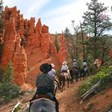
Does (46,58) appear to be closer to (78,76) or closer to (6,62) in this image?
(6,62)

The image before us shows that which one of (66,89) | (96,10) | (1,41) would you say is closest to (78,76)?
(66,89)

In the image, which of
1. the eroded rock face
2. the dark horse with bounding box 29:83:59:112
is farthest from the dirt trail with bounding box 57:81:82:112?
the eroded rock face

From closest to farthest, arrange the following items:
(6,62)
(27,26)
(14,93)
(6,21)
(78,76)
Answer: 1. (78,76)
2. (14,93)
3. (6,62)
4. (6,21)
5. (27,26)

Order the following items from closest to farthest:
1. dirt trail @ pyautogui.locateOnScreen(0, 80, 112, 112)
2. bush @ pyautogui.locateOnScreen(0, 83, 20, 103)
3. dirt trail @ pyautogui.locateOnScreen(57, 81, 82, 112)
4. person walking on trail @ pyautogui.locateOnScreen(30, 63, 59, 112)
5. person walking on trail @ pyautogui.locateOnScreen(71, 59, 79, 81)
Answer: person walking on trail @ pyautogui.locateOnScreen(30, 63, 59, 112) < dirt trail @ pyautogui.locateOnScreen(0, 80, 112, 112) < dirt trail @ pyautogui.locateOnScreen(57, 81, 82, 112) < person walking on trail @ pyautogui.locateOnScreen(71, 59, 79, 81) < bush @ pyautogui.locateOnScreen(0, 83, 20, 103)

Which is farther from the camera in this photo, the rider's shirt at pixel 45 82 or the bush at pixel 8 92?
the bush at pixel 8 92

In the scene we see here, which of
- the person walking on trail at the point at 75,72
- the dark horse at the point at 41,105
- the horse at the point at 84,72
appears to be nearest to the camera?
the dark horse at the point at 41,105

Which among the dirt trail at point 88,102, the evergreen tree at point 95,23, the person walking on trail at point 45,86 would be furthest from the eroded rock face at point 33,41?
the person walking on trail at point 45,86

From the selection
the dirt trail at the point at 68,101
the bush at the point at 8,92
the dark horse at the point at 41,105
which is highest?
the dark horse at the point at 41,105

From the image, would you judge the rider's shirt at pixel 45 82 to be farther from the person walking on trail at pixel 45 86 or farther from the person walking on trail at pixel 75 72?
the person walking on trail at pixel 75 72

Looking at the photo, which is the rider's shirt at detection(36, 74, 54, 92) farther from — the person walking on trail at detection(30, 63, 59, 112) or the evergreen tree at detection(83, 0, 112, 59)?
the evergreen tree at detection(83, 0, 112, 59)

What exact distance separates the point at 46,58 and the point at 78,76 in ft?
106

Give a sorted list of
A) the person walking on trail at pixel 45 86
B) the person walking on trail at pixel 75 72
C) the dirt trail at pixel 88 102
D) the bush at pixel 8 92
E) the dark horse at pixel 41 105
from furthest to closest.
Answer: the bush at pixel 8 92
the person walking on trail at pixel 75 72
the dirt trail at pixel 88 102
the person walking on trail at pixel 45 86
the dark horse at pixel 41 105

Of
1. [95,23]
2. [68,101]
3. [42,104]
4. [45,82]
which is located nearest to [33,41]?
[95,23]

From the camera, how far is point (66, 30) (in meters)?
80.7
